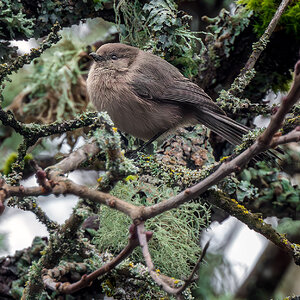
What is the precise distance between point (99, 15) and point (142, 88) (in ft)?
Result: 2.18

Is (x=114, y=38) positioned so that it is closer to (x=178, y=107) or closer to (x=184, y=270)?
(x=178, y=107)

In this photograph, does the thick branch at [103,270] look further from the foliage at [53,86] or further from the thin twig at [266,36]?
the foliage at [53,86]

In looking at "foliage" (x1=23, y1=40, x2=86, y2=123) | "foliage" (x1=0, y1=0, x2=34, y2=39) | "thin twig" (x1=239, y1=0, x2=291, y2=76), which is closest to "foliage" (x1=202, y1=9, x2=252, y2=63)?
"thin twig" (x1=239, y1=0, x2=291, y2=76)

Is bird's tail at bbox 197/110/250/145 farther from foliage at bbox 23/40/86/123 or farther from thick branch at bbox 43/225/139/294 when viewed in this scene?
thick branch at bbox 43/225/139/294

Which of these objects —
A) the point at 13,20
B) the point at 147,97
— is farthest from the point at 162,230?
the point at 13,20

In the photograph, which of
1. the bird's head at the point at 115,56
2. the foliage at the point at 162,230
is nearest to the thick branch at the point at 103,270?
the foliage at the point at 162,230

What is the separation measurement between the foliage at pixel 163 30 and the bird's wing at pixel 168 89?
0.62 feet

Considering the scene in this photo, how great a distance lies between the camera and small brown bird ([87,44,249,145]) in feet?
10.3

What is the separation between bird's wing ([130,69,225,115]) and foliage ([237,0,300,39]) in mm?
653

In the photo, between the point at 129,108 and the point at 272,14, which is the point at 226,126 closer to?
the point at 129,108

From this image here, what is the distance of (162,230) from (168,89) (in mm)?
1157

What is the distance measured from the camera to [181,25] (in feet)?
10.7

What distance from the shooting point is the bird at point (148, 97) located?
124 inches

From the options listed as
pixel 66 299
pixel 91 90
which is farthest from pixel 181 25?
pixel 66 299
